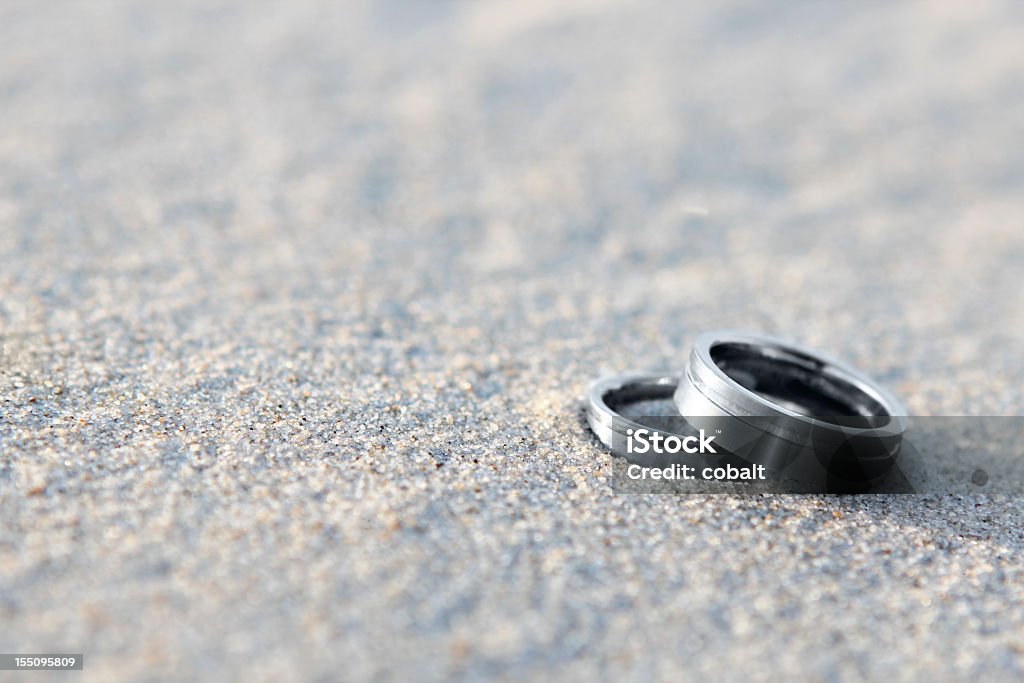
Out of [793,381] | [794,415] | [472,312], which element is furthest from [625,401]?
[472,312]

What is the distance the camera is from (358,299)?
285 cm

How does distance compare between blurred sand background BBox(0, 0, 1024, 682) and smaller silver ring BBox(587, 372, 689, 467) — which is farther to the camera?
smaller silver ring BBox(587, 372, 689, 467)

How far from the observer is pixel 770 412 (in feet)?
6.33

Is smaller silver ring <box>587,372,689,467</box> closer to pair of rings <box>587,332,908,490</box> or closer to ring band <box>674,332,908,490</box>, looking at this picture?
pair of rings <box>587,332,908,490</box>

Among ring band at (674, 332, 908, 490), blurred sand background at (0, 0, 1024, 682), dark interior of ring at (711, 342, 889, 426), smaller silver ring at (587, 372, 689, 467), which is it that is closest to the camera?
blurred sand background at (0, 0, 1024, 682)

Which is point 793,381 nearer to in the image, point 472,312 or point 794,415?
point 794,415

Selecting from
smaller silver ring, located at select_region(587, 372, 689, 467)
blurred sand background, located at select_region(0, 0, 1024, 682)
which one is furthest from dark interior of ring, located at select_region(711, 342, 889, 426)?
blurred sand background, located at select_region(0, 0, 1024, 682)

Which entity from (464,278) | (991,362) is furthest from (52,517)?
(991,362)

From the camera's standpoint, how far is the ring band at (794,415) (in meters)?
1.93

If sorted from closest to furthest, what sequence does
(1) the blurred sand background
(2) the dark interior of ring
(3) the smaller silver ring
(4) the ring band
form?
(1) the blurred sand background, (4) the ring band, (3) the smaller silver ring, (2) the dark interior of ring

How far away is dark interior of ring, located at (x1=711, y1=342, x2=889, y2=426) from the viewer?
233cm

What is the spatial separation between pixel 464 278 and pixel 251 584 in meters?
1.69

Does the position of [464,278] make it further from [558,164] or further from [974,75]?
[974,75]

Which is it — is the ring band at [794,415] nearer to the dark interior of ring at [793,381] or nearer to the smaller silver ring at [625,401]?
the dark interior of ring at [793,381]
